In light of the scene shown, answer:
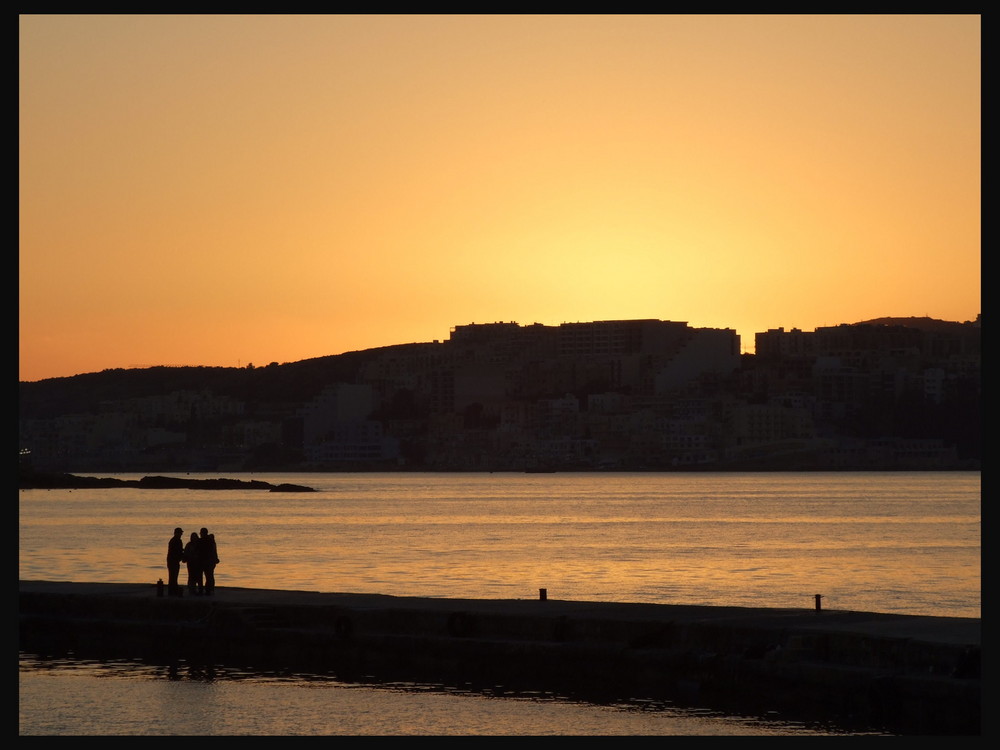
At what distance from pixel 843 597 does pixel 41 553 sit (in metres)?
31.9

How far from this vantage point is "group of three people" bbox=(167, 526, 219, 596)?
27622 millimetres

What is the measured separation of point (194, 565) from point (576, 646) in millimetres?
8719

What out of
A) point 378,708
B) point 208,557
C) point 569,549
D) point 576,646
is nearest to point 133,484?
point 569,549

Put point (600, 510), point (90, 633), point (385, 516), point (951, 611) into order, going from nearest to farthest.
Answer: point (90, 633), point (951, 611), point (385, 516), point (600, 510)

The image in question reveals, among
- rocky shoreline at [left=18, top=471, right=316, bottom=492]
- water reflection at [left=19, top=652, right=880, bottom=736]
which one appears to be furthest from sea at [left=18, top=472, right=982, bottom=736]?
rocky shoreline at [left=18, top=471, right=316, bottom=492]

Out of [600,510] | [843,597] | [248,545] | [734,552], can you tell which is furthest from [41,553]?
[600,510]

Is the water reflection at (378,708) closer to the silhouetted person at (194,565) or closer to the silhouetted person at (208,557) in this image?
the silhouetted person at (208,557)

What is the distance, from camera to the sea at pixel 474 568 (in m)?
20.2

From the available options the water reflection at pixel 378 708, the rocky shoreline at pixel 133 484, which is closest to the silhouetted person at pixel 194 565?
the water reflection at pixel 378 708

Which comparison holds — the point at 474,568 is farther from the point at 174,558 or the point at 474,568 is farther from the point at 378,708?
the point at 378,708

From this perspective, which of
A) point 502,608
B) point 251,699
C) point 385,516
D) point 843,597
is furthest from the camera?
point 385,516

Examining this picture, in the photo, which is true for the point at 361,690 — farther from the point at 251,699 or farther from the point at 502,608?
the point at 502,608

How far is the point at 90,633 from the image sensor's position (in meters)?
27.2

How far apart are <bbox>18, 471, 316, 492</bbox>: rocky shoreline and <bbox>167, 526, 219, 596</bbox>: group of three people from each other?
477ft
